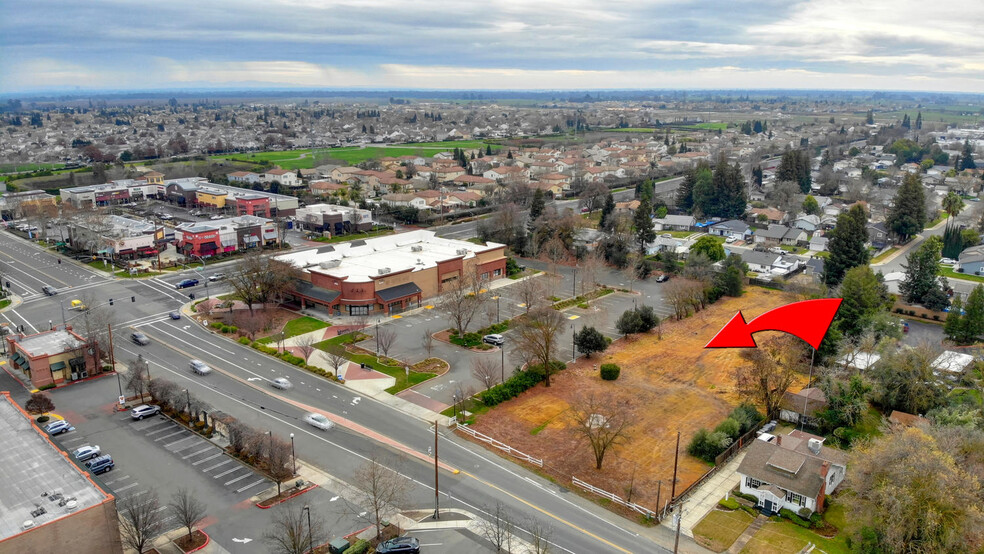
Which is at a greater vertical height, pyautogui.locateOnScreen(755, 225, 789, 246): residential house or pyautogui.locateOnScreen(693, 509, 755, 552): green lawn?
pyautogui.locateOnScreen(755, 225, 789, 246): residential house

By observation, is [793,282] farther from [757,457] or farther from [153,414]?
[153,414]

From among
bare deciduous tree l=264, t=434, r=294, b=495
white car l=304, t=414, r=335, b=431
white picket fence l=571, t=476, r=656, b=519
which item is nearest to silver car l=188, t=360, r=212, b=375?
white car l=304, t=414, r=335, b=431

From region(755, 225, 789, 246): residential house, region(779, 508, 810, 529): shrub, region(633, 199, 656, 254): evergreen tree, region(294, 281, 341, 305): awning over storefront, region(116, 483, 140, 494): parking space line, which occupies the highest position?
region(633, 199, 656, 254): evergreen tree

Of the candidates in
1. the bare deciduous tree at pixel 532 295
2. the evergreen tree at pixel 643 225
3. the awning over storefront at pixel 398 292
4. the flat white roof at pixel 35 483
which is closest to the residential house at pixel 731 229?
the evergreen tree at pixel 643 225

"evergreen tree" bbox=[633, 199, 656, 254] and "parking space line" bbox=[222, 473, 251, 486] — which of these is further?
"evergreen tree" bbox=[633, 199, 656, 254]

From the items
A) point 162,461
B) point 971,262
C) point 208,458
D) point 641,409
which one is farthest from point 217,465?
point 971,262

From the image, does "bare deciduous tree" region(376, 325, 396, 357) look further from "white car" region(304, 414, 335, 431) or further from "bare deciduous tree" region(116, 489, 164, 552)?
"bare deciduous tree" region(116, 489, 164, 552)

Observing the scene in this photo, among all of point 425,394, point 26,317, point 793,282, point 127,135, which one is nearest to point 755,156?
point 793,282
